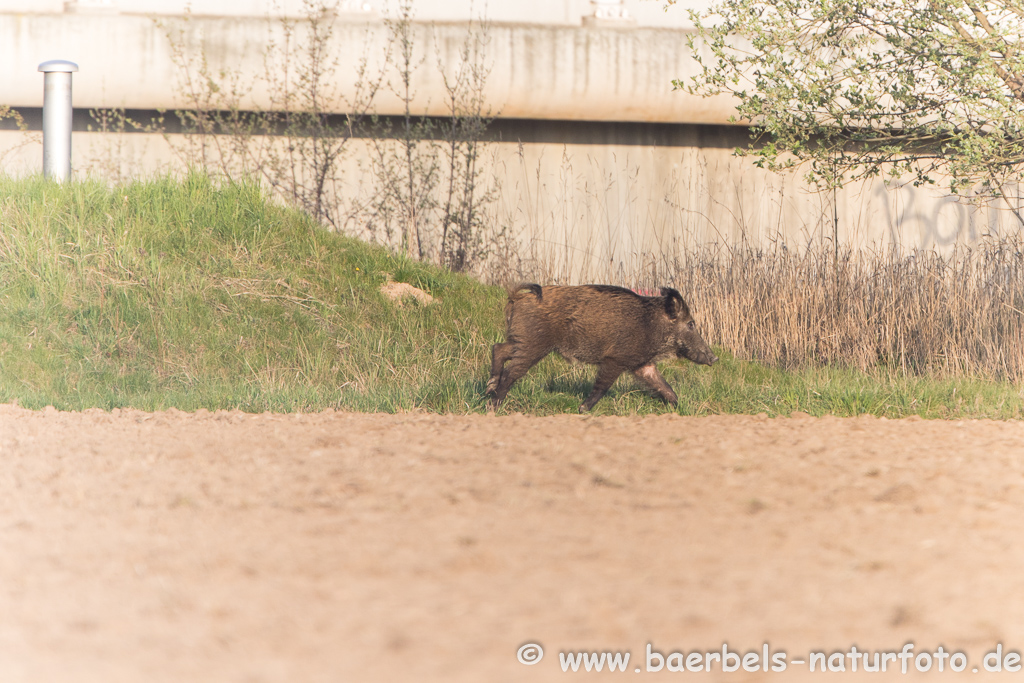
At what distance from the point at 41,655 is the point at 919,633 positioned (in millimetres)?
2108

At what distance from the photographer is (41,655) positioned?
7.18 feet

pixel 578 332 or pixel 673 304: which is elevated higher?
pixel 673 304

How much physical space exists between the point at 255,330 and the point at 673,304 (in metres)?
3.44

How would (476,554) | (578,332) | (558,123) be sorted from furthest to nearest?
1. (558,123)
2. (578,332)
3. (476,554)

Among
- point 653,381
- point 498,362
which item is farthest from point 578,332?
point 653,381

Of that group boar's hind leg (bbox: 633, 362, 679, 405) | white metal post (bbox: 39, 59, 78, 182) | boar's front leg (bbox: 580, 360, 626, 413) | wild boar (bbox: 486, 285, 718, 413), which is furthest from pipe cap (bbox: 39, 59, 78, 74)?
boar's hind leg (bbox: 633, 362, 679, 405)

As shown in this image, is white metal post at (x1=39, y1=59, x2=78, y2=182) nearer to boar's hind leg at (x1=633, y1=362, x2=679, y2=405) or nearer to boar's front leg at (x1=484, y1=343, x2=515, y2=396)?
boar's front leg at (x1=484, y1=343, x2=515, y2=396)

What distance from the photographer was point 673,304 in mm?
6656

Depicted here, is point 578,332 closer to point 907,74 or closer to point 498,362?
point 498,362

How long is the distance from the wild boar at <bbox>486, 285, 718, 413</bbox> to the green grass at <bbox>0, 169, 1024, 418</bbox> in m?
0.31

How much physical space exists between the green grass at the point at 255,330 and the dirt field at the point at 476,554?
6.33 ft

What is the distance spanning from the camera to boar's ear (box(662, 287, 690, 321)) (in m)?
6.63

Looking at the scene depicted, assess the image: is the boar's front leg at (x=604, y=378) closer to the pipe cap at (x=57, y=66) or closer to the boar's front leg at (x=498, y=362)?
the boar's front leg at (x=498, y=362)

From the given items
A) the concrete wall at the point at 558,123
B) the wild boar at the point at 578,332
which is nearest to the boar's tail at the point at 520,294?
the wild boar at the point at 578,332
